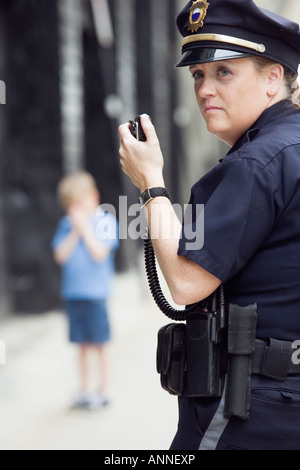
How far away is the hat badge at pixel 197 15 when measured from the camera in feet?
7.05

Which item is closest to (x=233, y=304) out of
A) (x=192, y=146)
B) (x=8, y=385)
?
(x=8, y=385)

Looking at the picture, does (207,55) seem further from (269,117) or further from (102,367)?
(102,367)

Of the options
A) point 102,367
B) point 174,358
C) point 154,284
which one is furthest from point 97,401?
point 174,358

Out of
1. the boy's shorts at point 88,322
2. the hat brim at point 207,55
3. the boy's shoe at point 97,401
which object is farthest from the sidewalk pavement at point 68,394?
the hat brim at point 207,55

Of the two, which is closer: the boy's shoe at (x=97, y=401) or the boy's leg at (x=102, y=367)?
the boy's shoe at (x=97, y=401)

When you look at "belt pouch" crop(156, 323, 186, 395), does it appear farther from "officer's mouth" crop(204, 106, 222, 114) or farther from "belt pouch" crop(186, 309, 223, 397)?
"officer's mouth" crop(204, 106, 222, 114)

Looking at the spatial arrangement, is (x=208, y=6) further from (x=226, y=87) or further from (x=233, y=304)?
(x=233, y=304)

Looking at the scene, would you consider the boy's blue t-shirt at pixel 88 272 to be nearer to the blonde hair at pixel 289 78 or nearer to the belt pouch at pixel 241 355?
the blonde hair at pixel 289 78

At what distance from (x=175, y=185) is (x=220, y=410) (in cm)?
1695

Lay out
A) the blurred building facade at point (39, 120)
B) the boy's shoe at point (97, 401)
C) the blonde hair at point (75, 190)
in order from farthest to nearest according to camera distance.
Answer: the blurred building facade at point (39, 120) → the blonde hair at point (75, 190) → the boy's shoe at point (97, 401)

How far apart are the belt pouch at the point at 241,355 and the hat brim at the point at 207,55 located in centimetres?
73

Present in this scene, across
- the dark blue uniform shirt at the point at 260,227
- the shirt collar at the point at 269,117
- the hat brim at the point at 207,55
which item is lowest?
the dark blue uniform shirt at the point at 260,227

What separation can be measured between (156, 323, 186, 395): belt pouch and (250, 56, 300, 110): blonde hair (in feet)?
2.62

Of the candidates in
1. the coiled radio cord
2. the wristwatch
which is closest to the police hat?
the wristwatch
